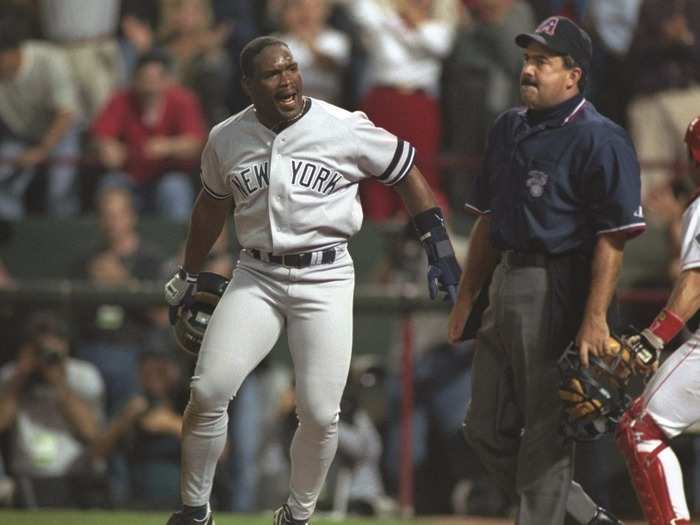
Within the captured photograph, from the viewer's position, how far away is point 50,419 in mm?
8938

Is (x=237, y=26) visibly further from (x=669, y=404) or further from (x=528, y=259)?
(x=669, y=404)

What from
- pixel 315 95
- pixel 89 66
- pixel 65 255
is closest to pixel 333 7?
pixel 315 95

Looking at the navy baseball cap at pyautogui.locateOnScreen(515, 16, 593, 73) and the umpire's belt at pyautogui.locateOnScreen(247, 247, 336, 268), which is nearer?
the navy baseball cap at pyautogui.locateOnScreen(515, 16, 593, 73)

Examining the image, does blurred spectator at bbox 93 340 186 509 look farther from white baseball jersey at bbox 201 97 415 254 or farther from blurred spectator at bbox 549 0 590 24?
blurred spectator at bbox 549 0 590 24

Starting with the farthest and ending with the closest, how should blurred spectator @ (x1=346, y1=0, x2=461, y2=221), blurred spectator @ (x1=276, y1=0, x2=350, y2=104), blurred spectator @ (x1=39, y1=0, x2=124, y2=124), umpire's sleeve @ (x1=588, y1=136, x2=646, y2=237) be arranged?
1. blurred spectator @ (x1=39, y1=0, x2=124, y2=124)
2. blurred spectator @ (x1=276, y1=0, x2=350, y2=104)
3. blurred spectator @ (x1=346, y1=0, x2=461, y2=221)
4. umpire's sleeve @ (x1=588, y1=136, x2=646, y2=237)

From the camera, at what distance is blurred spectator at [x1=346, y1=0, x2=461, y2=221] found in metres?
10.4

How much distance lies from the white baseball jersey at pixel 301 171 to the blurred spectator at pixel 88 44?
5364mm

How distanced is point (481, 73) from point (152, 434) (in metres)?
3.48

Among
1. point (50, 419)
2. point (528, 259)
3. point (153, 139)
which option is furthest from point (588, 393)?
point (153, 139)

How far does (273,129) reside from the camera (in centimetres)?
581

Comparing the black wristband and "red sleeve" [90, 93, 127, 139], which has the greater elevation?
the black wristband

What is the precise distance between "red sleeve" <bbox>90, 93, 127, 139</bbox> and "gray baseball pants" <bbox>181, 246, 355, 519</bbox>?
498 centimetres

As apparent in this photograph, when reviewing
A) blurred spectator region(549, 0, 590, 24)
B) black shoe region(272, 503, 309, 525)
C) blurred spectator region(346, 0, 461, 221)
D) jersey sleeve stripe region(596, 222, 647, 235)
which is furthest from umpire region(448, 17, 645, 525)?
blurred spectator region(549, 0, 590, 24)

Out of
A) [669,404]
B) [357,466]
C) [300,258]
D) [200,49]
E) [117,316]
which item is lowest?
[357,466]
